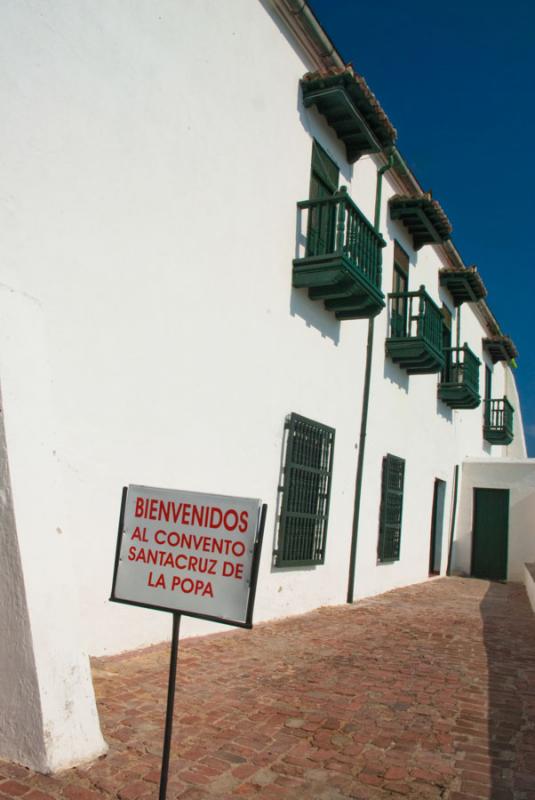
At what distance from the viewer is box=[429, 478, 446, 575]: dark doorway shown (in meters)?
15.0

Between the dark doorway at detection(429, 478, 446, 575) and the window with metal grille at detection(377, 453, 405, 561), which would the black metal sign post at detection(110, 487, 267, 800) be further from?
the dark doorway at detection(429, 478, 446, 575)

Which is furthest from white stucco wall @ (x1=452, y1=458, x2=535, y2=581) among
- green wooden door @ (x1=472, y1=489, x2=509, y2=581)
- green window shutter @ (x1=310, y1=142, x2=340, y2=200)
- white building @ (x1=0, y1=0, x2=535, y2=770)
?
green window shutter @ (x1=310, y1=142, x2=340, y2=200)

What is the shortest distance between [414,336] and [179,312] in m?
6.15

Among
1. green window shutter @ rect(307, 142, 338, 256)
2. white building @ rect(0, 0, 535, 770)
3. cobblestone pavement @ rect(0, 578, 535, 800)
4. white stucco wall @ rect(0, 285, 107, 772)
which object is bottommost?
cobblestone pavement @ rect(0, 578, 535, 800)

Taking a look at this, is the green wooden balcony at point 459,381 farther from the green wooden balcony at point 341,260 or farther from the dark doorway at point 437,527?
the green wooden balcony at point 341,260

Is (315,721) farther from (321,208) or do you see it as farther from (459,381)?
(459,381)

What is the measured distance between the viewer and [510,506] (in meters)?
16.4

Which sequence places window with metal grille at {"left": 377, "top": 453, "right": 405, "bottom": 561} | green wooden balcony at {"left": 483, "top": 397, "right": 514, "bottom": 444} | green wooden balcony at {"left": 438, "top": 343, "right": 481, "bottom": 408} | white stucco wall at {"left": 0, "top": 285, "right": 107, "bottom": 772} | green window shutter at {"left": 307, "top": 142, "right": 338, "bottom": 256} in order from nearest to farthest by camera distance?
1. white stucco wall at {"left": 0, "top": 285, "right": 107, "bottom": 772}
2. green window shutter at {"left": 307, "top": 142, "right": 338, "bottom": 256}
3. window with metal grille at {"left": 377, "top": 453, "right": 405, "bottom": 561}
4. green wooden balcony at {"left": 438, "top": 343, "right": 481, "bottom": 408}
5. green wooden balcony at {"left": 483, "top": 397, "right": 514, "bottom": 444}

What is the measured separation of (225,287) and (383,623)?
4.52m

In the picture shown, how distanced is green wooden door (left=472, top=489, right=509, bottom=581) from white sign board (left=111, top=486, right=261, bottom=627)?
49.2 feet

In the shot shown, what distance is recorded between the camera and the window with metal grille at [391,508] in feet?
35.0

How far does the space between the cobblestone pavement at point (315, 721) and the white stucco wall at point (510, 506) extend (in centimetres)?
957

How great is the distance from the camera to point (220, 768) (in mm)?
3270

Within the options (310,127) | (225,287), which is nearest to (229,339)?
(225,287)
